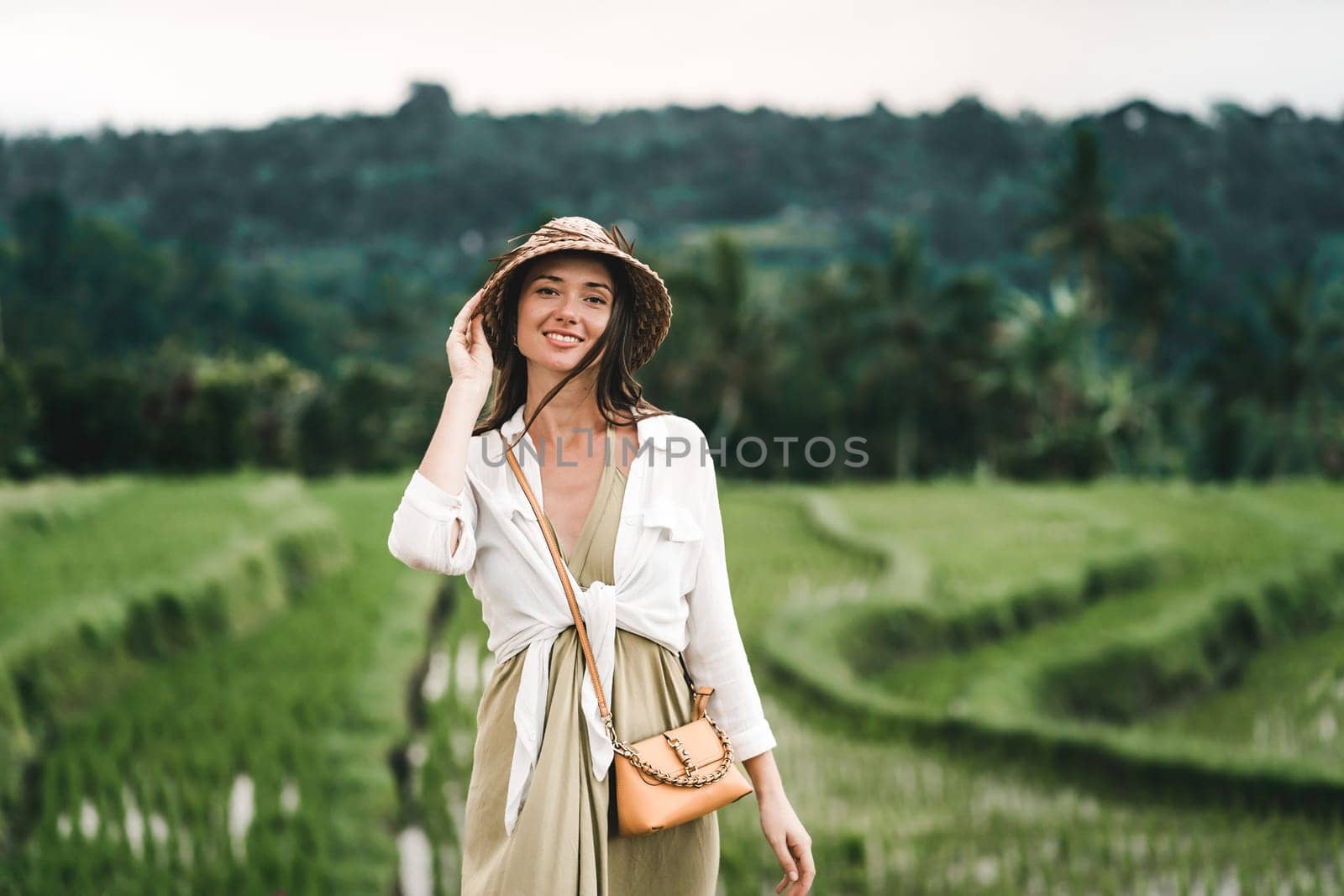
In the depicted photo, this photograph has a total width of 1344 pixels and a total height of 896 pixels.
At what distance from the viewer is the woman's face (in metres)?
1.35

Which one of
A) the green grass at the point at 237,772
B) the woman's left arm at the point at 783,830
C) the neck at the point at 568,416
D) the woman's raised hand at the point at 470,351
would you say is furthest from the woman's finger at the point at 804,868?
the green grass at the point at 237,772

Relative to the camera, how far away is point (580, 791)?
1.28 metres

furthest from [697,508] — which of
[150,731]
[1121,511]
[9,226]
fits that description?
[9,226]

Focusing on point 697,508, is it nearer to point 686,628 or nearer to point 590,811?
point 686,628

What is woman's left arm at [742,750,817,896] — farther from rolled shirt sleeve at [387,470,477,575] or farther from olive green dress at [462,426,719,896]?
rolled shirt sleeve at [387,470,477,575]

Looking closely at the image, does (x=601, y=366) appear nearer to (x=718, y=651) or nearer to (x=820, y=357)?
(x=718, y=651)

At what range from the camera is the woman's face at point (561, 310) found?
1.35 m

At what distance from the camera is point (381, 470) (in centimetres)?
1930

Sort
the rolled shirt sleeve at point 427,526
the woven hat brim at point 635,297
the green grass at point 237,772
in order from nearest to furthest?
the rolled shirt sleeve at point 427,526 < the woven hat brim at point 635,297 < the green grass at point 237,772

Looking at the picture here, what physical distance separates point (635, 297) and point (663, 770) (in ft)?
1.82

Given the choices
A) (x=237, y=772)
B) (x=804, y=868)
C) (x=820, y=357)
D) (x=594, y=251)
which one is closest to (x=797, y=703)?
(x=237, y=772)

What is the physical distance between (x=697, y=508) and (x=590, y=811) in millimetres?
355

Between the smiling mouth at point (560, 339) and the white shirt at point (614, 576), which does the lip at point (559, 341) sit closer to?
the smiling mouth at point (560, 339)

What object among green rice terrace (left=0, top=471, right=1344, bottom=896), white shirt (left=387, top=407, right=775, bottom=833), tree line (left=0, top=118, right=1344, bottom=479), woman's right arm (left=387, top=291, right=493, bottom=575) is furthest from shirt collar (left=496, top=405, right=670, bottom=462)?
tree line (left=0, top=118, right=1344, bottom=479)
